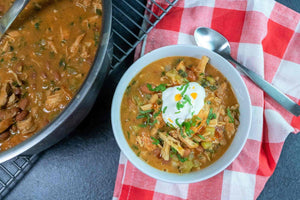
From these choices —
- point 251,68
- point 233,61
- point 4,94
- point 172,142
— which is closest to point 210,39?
point 233,61

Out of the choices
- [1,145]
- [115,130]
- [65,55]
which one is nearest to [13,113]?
[1,145]

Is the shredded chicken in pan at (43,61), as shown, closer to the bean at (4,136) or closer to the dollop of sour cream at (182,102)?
the bean at (4,136)

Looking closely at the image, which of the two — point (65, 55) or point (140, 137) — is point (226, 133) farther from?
Answer: point (65, 55)

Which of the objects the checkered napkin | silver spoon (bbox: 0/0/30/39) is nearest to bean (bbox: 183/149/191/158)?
the checkered napkin

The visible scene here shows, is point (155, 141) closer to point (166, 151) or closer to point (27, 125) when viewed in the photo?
point (166, 151)

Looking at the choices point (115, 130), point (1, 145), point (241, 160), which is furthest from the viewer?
point (241, 160)

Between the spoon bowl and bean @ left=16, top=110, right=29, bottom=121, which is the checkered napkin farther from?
bean @ left=16, top=110, right=29, bottom=121
